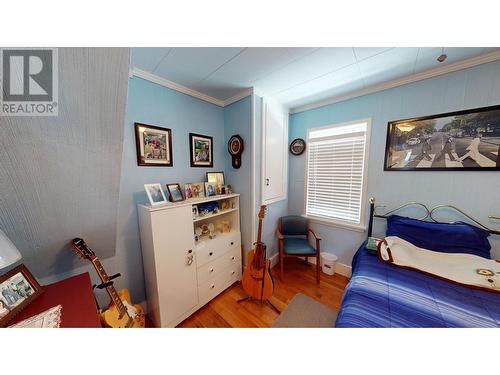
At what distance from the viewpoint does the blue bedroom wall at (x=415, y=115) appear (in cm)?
136

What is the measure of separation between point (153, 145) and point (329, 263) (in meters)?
2.66

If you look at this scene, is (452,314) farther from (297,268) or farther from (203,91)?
(203,91)

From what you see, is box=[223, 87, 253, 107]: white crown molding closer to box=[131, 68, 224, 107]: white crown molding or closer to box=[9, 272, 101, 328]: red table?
box=[131, 68, 224, 107]: white crown molding

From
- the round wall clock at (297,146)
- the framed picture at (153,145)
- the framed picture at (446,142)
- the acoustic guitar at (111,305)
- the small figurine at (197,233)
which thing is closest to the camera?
Answer: the acoustic guitar at (111,305)

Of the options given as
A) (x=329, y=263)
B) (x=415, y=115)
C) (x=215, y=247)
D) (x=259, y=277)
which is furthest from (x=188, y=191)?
(x=415, y=115)

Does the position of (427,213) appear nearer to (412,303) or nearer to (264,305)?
(412,303)

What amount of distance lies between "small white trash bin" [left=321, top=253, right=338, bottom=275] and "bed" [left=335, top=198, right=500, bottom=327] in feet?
2.92

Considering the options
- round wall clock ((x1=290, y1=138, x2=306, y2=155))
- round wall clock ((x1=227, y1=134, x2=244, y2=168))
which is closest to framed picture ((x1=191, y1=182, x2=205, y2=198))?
round wall clock ((x1=227, y1=134, x2=244, y2=168))

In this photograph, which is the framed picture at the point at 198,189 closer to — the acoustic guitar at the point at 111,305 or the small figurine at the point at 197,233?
the small figurine at the point at 197,233

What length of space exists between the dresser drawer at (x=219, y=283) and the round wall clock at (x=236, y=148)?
1368mm

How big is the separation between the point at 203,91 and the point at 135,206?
1480 mm

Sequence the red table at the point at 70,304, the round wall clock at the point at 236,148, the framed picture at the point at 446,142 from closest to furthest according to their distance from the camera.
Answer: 1. the red table at the point at 70,304
2. the framed picture at the point at 446,142
3. the round wall clock at the point at 236,148

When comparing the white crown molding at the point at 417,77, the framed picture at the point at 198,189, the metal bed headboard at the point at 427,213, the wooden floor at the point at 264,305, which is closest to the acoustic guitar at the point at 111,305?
the wooden floor at the point at 264,305
